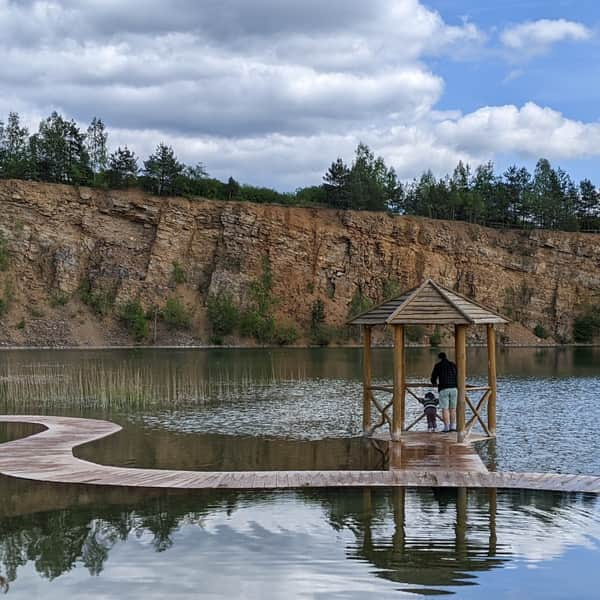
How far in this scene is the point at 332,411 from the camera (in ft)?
76.7

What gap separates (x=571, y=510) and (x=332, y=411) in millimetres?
12368

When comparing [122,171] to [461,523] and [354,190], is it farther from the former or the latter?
[461,523]

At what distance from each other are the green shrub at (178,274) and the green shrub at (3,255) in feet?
45.2

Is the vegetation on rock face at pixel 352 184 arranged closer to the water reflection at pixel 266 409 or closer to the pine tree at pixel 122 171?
the pine tree at pixel 122 171

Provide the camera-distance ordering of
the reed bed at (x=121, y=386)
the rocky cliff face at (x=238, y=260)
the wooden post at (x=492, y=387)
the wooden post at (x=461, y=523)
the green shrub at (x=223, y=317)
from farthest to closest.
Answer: the green shrub at (x=223, y=317) < the rocky cliff face at (x=238, y=260) < the reed bed at (x=121, y=386) < the wooden post at (x=492, y=387) < the wooden post at (x=461, y=523)

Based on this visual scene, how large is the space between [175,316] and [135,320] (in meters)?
3.29

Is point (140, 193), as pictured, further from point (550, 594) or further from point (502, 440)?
point (550, 594)

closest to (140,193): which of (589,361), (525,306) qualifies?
(525,306)

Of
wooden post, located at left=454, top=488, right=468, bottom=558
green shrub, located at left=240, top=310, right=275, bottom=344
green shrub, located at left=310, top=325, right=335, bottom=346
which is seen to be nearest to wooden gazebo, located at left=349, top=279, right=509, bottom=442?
wooden post, located at left=454, top=488, right=468, bottom=558

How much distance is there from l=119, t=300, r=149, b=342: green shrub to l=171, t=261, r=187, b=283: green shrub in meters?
5.25

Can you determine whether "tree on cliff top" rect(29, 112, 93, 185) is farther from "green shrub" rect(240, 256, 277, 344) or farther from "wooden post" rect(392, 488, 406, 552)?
"wooden post" rect(392, 488, 406, 552)

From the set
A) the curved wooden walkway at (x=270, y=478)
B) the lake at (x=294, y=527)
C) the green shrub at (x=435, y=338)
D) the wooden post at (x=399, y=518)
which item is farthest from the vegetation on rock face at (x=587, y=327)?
the wooden post at (x=399, y=518)

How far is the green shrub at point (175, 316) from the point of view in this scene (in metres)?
67.4

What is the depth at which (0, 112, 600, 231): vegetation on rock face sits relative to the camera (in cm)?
7656
